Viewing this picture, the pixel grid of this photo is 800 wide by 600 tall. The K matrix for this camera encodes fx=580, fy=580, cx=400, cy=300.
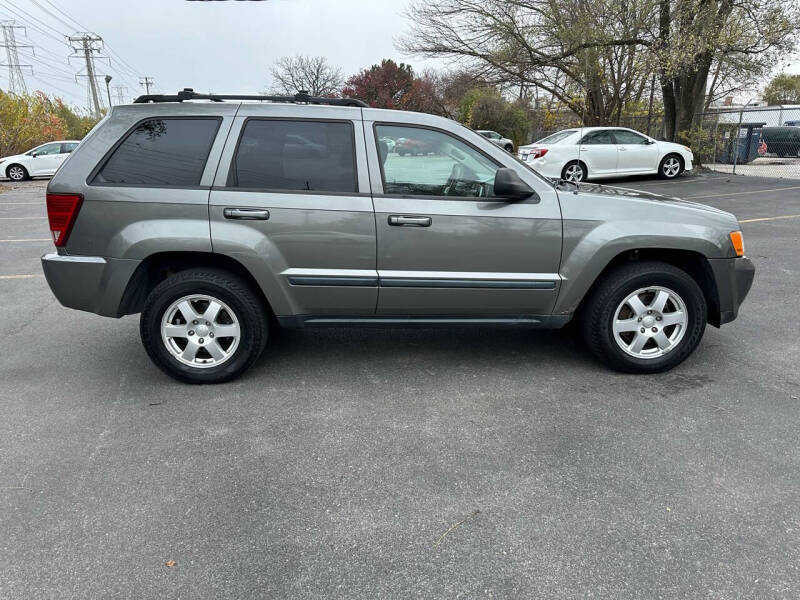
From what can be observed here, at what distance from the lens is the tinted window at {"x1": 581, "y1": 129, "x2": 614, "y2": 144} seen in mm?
15133

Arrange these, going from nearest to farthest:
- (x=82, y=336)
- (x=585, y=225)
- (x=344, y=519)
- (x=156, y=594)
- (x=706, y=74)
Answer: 1. (x=156, y=594)
2. (x=344, y=519)
3. (x=585, y=225)
4. (x=82, y=336)
5. (x=706, y=74)

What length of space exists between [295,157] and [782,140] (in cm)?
2719

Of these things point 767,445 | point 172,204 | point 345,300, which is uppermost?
point 172,204

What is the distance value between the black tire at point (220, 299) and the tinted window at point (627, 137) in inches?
559

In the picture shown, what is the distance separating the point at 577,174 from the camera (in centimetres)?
1501

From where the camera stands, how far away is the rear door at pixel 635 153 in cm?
1560

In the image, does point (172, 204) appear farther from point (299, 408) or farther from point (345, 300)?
point (299, 408)

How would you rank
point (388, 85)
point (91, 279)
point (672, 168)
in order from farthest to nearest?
1. point (388, 85)
2. point (672, 168)
3. point (91, 279)

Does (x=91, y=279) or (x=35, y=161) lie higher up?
(x=35, y=161)

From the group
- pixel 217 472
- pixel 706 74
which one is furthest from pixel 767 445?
pixel 706 74

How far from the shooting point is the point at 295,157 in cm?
379

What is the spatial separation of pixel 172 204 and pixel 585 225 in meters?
2.66

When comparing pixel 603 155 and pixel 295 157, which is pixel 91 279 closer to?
pixel 295 157

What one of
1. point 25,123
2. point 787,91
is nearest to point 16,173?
point 25,123
